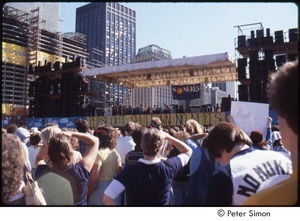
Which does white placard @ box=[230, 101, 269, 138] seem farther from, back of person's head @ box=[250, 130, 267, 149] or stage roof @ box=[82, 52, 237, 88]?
stage roof @ box=[82, 52, 237, 88]

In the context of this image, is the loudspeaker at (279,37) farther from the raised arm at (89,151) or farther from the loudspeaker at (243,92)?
the raised arm at (89,151)

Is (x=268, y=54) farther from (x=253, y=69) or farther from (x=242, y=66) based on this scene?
(x=242, y=66)

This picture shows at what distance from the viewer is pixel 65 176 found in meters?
2.79

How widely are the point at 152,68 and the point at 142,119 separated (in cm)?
384

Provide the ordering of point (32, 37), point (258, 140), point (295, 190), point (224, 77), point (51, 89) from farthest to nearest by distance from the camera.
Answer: point (32, 37), point (51, 89), point (224, 77), point (258, 140), point (295, 190)

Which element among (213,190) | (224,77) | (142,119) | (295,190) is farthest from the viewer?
(224,77)

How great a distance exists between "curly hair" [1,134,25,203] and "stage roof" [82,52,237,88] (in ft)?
62.3

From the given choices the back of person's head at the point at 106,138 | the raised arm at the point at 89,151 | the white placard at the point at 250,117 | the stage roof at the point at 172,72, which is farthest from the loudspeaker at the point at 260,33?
the raised arm at the point at 89,151

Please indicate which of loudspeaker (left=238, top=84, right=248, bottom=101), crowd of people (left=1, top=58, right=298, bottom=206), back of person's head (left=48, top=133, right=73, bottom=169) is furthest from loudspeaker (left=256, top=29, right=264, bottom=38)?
back of person's head (left=48, top=133, right=73, bottom=169)

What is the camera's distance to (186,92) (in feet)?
71.2

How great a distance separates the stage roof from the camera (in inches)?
819

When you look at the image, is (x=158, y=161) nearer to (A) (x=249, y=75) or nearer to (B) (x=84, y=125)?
(B) (x=84, y=125)

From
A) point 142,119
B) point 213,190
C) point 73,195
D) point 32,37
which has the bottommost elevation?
point 73,195
